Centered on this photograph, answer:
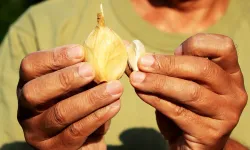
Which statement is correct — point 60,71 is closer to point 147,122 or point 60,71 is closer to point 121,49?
point 121,49

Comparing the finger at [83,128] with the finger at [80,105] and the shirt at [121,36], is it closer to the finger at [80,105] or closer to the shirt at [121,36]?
the finger at [80,105]

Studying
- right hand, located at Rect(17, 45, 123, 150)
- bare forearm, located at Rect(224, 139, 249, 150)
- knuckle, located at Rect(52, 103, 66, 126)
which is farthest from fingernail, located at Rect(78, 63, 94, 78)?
bare forearm, located at Rect(224, 139, 249, 150)

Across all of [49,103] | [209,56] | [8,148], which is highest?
[209,56]

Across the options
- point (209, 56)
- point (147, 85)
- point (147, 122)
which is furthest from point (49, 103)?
point (147, 122)

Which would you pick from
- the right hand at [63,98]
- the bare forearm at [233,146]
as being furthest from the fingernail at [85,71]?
the bare forearm at [233,146]

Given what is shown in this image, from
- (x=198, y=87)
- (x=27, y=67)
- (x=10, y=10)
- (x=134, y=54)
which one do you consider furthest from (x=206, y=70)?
(x=10, y=10)
